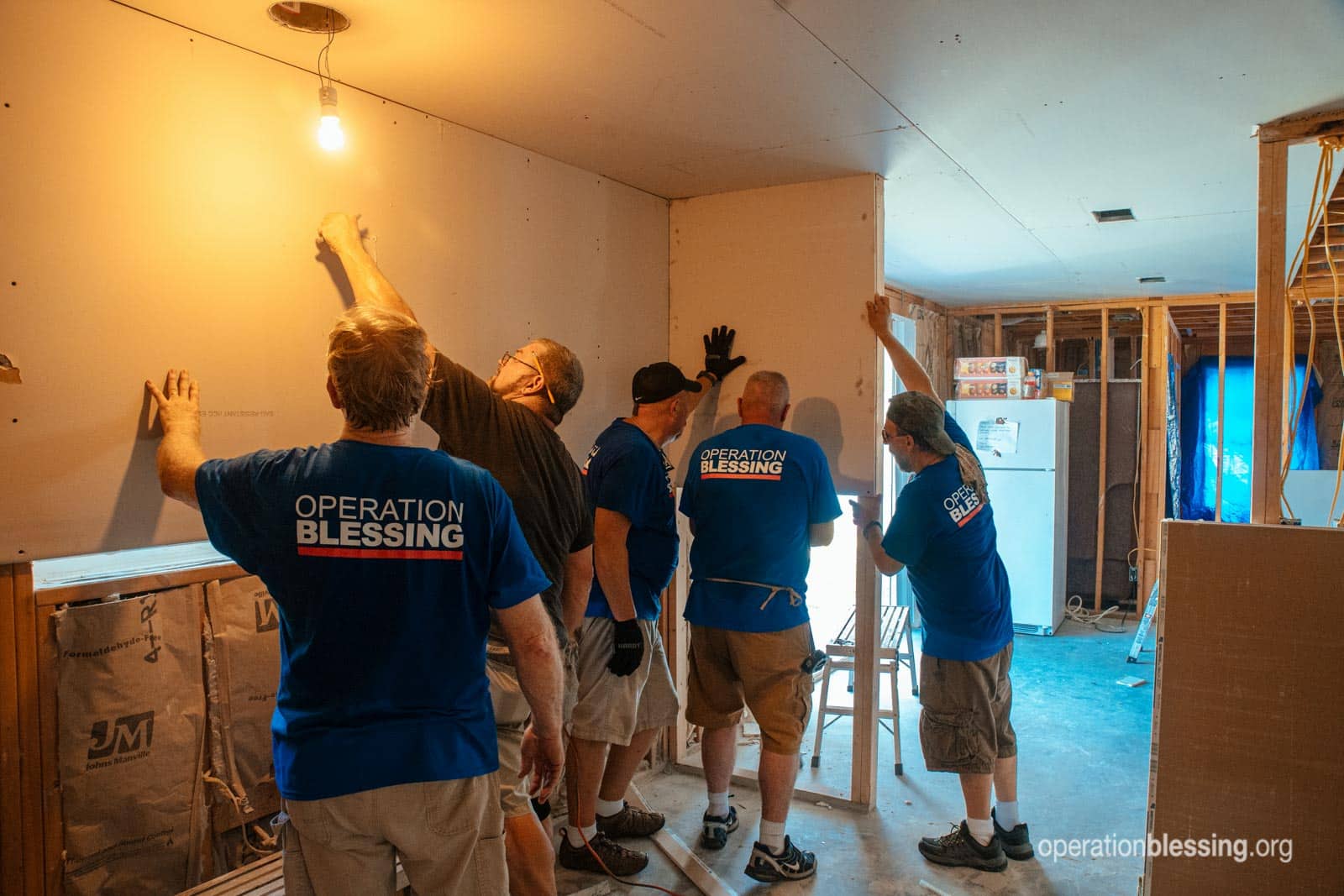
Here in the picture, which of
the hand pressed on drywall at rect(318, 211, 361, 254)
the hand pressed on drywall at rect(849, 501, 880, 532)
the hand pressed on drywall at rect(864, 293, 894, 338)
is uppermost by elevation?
the hand pressed on drywall at rect(318, 211, 361, 254)

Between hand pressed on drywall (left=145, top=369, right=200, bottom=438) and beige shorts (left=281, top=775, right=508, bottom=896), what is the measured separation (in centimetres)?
77

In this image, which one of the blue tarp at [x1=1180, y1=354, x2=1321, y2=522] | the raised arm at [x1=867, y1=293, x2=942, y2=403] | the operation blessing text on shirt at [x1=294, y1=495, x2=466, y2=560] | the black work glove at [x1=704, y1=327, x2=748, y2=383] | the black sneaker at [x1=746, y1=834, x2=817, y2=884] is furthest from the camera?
the blue tarp at [x1=1180, y1=354, x2=1321, y2=522]

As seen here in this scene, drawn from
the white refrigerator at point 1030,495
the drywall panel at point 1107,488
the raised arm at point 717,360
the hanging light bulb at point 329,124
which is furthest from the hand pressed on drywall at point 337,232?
the drywall panel at point 1107,488

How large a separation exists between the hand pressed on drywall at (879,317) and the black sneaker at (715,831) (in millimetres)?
1703

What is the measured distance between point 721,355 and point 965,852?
1.84m

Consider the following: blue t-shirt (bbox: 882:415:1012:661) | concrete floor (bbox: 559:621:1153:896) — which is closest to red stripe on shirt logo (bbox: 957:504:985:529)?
blue t-shirt (bbox: 882:415:1012:661)

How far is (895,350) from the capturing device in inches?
113

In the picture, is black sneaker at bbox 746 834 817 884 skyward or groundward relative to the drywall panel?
groundward

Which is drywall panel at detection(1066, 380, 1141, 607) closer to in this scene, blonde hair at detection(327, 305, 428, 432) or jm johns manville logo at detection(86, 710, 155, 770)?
blonde hair at detection(327, 305, 428, 432)

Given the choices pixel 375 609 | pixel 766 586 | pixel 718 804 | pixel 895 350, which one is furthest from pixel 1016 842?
pixel 375 609

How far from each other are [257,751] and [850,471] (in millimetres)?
1988

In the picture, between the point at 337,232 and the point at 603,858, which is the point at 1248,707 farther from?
the point at 337,232

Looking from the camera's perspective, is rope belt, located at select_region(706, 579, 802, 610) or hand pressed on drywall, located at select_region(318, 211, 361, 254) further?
rope belt, located at select_region(706, 579, 802, 610)

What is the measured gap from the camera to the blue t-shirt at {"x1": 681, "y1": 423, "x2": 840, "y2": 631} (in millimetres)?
2586
